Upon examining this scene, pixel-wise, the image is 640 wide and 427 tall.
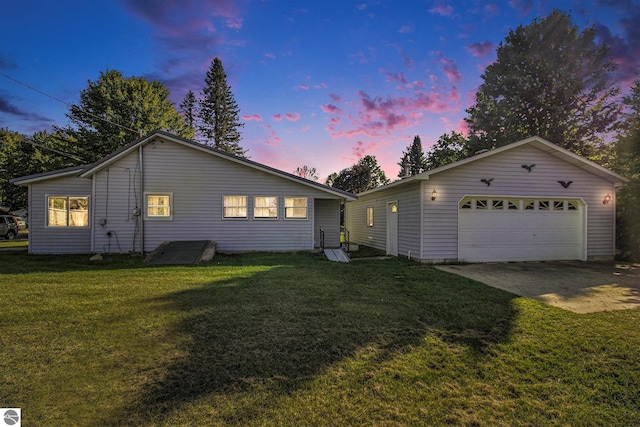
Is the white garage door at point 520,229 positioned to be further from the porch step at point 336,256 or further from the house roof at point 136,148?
the house roof at point 136,148

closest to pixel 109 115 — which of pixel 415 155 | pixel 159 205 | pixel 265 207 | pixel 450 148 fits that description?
pixel 159 205

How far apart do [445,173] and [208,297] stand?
8517mm

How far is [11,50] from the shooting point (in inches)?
509

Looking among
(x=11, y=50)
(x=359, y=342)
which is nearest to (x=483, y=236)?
(x=359, y=342)

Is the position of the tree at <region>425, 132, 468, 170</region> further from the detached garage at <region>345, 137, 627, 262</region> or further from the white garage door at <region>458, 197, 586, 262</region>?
the white garage door at <region>458, 197, 586, 262</region>

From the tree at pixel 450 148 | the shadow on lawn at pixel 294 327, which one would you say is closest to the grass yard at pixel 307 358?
the shadow on lawn at pixel 294 327

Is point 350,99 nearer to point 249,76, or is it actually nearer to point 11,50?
point 249,76

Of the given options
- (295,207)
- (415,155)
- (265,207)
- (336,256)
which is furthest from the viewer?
(415,155)

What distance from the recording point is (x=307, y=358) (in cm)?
346

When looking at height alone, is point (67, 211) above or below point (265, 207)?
below

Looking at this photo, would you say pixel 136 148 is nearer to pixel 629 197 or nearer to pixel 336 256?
pixel 336 256

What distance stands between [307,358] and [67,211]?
1354cm

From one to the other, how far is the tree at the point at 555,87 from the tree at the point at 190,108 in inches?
1230

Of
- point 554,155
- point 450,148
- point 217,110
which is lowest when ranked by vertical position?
point 554,155
